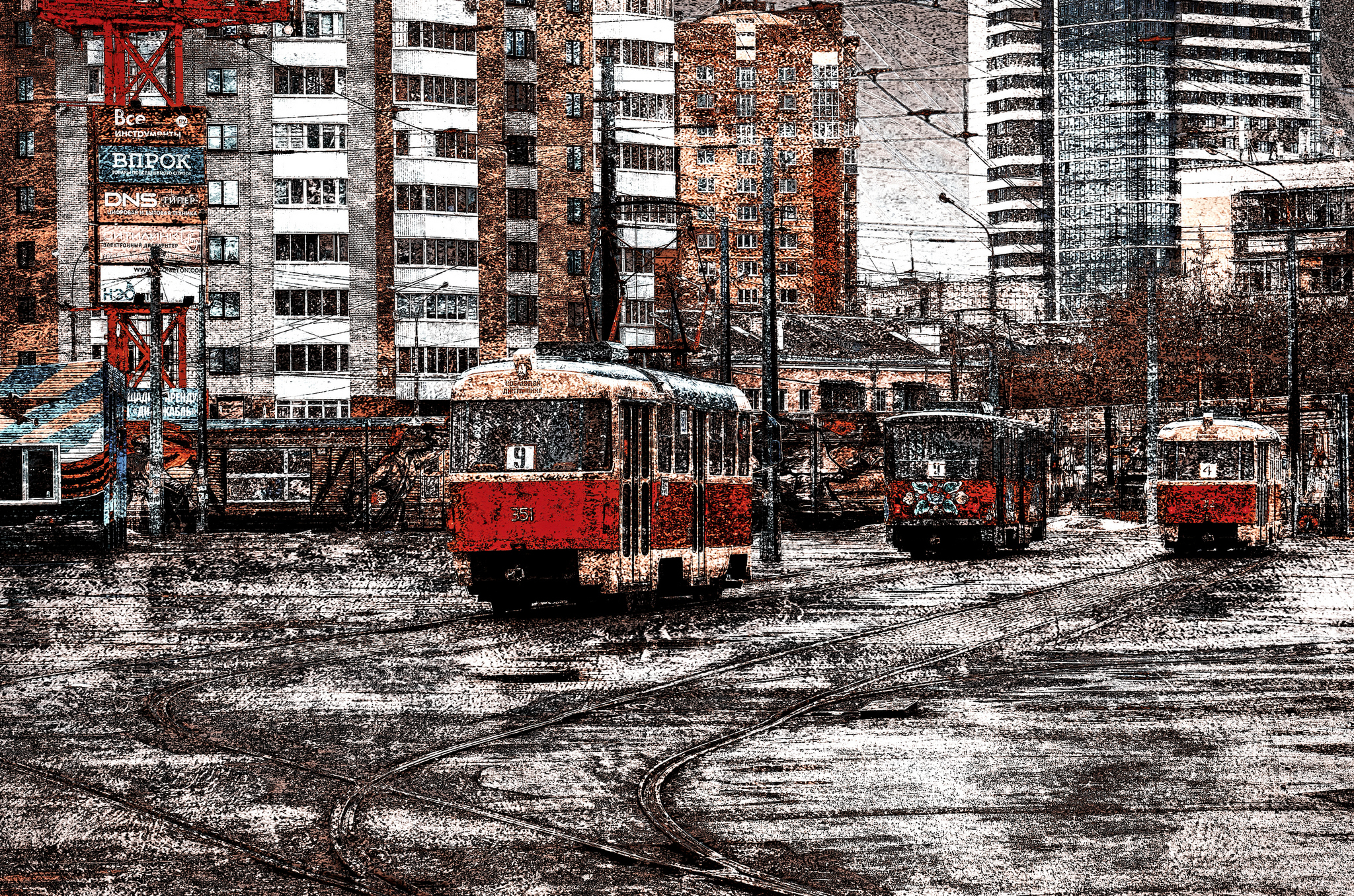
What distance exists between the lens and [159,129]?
2709 inches

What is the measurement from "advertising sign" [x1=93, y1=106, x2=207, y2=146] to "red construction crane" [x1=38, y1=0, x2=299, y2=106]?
6580mm

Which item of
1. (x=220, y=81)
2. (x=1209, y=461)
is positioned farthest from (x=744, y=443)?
(x=220, y=81)

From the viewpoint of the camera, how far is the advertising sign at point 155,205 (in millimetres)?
67312

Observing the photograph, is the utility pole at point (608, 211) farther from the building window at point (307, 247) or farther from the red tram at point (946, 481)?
the building window at point (307, 247)

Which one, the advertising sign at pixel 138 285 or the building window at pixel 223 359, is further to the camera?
the building window at pixel 223 359

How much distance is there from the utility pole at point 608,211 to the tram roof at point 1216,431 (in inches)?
514

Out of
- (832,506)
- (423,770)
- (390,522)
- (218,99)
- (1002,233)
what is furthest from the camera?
(1002,233)

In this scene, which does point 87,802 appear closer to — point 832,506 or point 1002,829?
point 1002,829

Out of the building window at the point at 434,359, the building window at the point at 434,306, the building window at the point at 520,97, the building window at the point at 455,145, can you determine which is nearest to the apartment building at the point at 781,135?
the building window at the point at 520,97

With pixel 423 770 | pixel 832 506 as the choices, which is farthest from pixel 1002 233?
pixel 423 770

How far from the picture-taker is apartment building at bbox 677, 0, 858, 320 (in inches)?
4564

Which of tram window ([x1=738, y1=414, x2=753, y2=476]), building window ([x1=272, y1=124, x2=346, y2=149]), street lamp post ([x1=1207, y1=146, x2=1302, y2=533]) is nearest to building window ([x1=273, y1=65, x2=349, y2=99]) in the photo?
building window ([x1=272, y1=124, x2=346, y2=149])

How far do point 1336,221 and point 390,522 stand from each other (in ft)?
219

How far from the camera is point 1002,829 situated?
30.4ft
